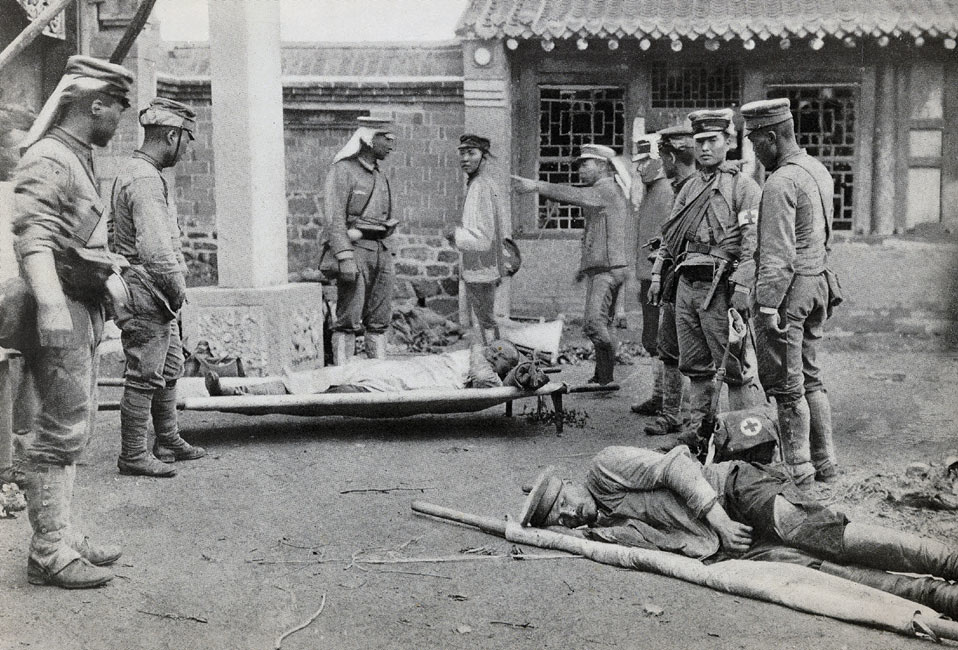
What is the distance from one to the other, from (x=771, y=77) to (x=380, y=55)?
481cm

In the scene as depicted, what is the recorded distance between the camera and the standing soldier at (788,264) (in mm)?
5004

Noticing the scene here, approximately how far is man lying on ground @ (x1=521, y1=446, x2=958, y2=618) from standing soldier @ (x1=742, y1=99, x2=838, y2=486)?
1091 millimetres

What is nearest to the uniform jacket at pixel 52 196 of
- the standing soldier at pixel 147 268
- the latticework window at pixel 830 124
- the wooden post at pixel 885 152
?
the standing soldier at pixel 147 268

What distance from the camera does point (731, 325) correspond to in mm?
5738

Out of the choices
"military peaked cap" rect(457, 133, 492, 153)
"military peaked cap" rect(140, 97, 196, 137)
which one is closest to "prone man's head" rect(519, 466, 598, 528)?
A: "military peaked cap" rect(140, 97, 196, 137)

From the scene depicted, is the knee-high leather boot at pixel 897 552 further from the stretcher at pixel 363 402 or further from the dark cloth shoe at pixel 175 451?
the dark cloth shoe at pixel 175 451

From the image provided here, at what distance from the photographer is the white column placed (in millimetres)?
7184

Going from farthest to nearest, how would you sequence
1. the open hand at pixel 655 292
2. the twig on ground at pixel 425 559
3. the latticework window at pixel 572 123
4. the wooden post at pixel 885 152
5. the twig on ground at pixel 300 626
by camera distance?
the latticework window at pixel 572 123 → the wooden post at pixel 885 152 → the open hand at pixel 655 292 → the twig on ground at pixel 425 559 → the twig on ground at pixel 300 626

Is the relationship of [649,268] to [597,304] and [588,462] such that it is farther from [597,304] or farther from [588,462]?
[588,462]

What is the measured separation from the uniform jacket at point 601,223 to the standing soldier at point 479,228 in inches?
17.2

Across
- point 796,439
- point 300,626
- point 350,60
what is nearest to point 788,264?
point 796,439

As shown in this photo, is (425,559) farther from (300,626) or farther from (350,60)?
(350,60)

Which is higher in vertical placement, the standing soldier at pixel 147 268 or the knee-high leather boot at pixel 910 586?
the standing soldier at pixel 147 268

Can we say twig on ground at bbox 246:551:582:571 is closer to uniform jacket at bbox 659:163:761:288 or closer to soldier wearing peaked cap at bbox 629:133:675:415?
uniform jacket at bbox 659:163:761:288
